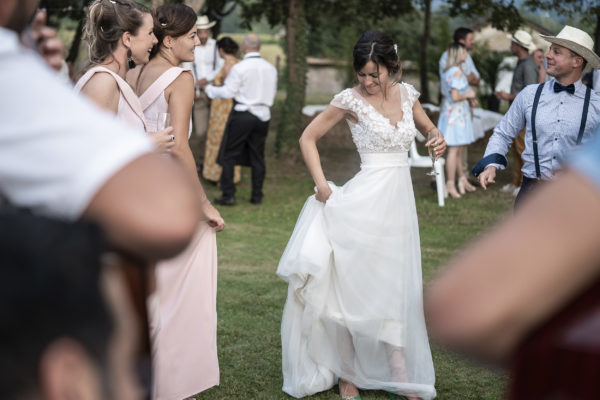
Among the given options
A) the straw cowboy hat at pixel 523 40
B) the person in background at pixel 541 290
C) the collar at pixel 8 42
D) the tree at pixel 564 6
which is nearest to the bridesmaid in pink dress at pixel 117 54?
the collar at pixel 8 42

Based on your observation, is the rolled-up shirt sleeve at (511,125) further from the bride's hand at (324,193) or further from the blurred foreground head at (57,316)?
the blurred foreground head at (57,316)

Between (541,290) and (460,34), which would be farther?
(460,34)

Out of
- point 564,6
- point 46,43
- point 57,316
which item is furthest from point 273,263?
point 564,6

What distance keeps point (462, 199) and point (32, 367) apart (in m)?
11.8

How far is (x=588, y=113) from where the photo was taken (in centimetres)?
549

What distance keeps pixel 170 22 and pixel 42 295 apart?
12.8 feet

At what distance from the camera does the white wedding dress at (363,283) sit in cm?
Answer: 508

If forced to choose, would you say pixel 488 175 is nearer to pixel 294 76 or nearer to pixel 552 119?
pixel 552 119

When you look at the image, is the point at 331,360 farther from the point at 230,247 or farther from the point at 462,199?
the point at 462,199

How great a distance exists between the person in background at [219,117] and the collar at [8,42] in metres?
11.7

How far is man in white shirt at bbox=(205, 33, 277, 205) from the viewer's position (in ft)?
40.3

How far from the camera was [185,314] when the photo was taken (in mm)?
4715

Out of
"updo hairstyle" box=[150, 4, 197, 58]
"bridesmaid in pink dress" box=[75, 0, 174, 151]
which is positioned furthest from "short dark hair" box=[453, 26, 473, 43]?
"bridesmaid in pink dress" box=[75, 0, 174, 151]

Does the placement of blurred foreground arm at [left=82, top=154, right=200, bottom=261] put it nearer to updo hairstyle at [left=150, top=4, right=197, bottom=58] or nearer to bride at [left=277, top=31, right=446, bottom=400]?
updo hairstyle at [left=150, top=4, right=197, bottom=58]
